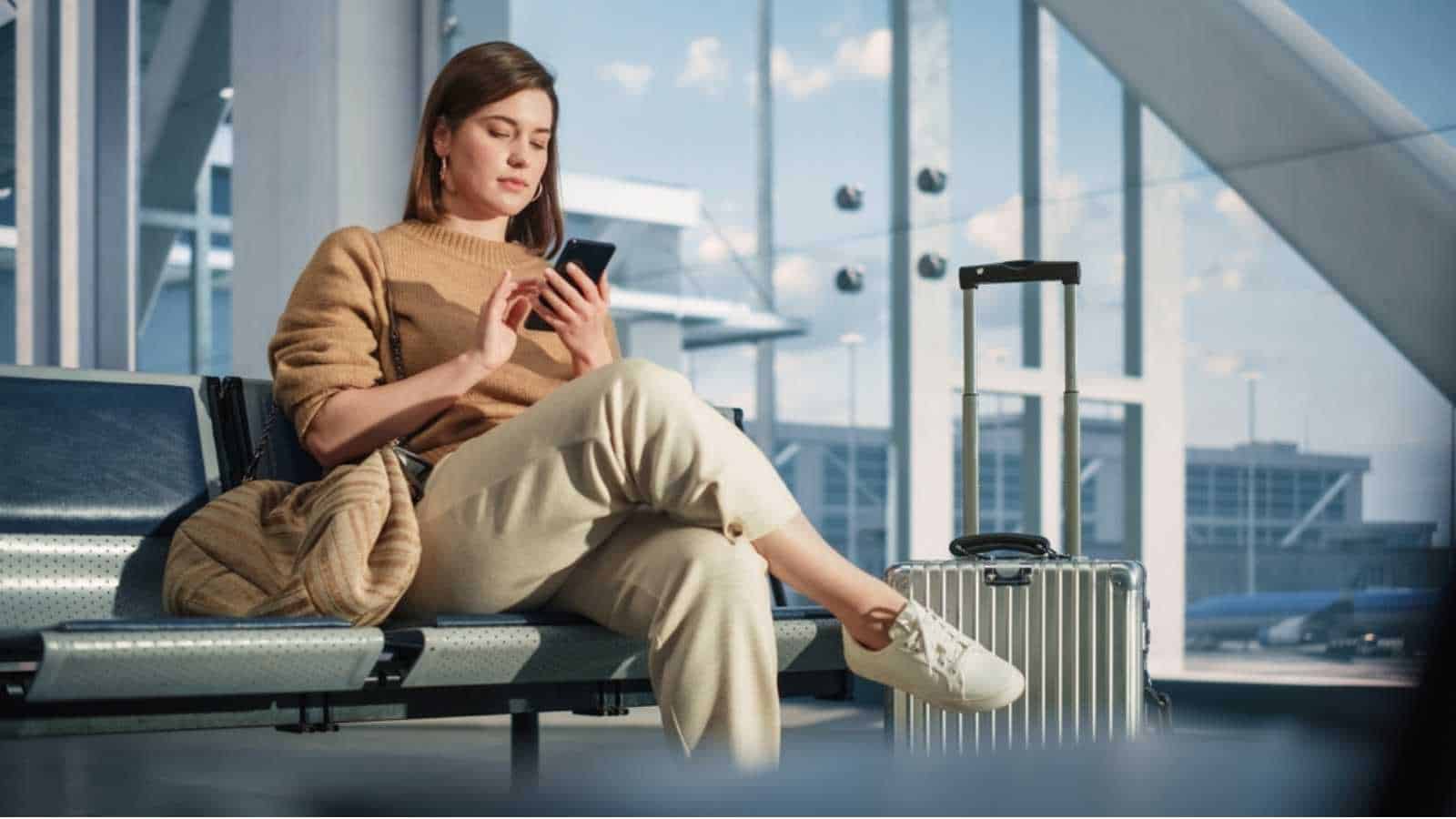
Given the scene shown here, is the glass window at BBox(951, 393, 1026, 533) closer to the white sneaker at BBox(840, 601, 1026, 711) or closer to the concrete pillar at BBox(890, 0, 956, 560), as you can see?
the concrete pillar at BBox(890, 0, 956, 560)

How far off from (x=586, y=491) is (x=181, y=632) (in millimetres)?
454

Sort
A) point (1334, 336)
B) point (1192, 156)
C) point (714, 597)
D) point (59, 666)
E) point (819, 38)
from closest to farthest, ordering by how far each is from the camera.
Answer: point (59, 666) < point (714, 597) < point (1334, 336) < point (1192, 156) < point (819, 38)

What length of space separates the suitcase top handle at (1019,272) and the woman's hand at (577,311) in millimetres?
559

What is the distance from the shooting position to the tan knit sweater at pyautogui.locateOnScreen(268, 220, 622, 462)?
7.07 feet

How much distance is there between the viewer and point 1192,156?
4387 millimetres

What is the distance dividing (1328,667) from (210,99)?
165 inches

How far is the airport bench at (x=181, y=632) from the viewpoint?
1622 millimetres

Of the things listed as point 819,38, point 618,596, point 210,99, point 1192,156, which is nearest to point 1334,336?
point 1192,156

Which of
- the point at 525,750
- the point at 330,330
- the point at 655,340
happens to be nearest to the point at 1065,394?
the point at 525,750

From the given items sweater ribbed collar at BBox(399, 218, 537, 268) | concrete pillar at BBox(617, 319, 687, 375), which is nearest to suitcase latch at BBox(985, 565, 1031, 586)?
sweater ribbed collar at BBox(399, 218, 537, 268)

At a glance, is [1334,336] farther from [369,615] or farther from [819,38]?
[369,615]

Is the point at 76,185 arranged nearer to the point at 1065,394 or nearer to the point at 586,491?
the point at 1065,394

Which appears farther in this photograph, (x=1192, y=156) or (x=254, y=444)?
(x=1192, y=156)

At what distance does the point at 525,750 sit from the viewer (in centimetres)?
233
